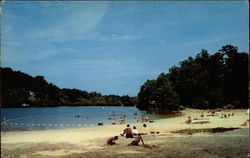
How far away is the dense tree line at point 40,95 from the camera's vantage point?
96375 mm

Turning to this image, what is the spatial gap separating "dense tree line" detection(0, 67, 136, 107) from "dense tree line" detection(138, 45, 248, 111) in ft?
73.0

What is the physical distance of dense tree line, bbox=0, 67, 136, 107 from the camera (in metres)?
96.4

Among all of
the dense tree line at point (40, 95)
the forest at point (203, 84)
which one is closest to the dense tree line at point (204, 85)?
the forest at point (203, 84)

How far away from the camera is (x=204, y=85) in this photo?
63.2 meters

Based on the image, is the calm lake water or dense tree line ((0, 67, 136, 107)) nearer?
the calm lake water

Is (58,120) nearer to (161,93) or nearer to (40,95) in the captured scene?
(161,93)

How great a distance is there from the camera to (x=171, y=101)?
210 feet

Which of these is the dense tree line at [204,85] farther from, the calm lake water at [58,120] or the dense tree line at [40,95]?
the dense tree line at [40,95]

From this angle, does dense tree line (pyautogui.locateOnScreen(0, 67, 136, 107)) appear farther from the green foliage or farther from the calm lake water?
the green foliage

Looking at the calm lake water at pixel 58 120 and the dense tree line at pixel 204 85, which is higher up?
the dense tree line at pixel 204 85

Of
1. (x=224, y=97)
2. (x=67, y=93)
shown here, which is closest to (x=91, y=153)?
(x=224, y=97)

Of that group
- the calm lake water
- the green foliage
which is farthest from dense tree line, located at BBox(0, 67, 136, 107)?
the green foliage

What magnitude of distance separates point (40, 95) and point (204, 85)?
7763 centimetres

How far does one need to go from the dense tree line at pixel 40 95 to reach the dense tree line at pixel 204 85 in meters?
22.3
